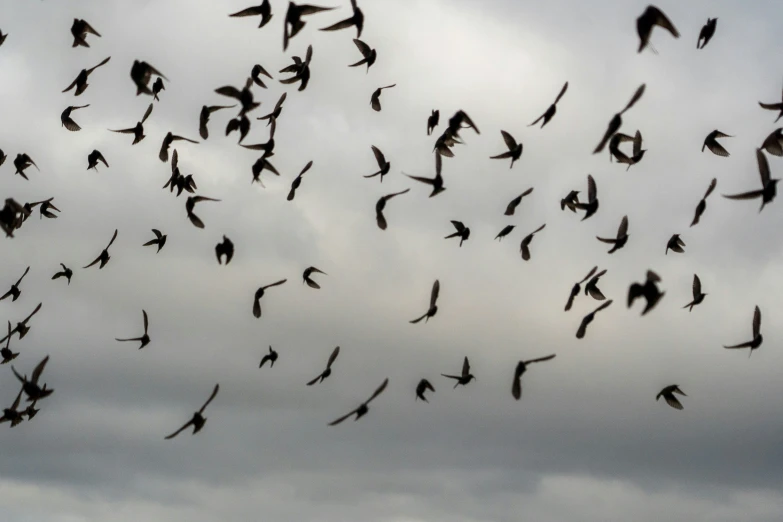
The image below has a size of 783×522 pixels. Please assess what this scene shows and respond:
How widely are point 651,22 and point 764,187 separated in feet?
15.9

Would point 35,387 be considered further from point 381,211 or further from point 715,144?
point 715,144

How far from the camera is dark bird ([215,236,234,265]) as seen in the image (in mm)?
25666

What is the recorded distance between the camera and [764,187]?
75.8 feet

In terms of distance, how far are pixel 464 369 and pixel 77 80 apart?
14.2 meters

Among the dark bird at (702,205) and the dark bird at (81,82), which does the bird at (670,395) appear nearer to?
the dark bird at (702,205)

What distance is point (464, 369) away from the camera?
2980 cm

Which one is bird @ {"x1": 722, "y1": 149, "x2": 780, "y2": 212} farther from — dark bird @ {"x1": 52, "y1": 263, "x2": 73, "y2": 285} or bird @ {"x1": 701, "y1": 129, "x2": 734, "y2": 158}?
dark bird @ {"x1": 52, "y1": 263, "x2": 73, "y2": 285}

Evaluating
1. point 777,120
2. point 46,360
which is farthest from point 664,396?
point 46,360

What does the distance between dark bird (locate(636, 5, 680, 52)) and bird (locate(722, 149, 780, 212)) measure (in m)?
3.64

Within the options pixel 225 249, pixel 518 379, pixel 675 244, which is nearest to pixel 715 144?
pixel 675 244

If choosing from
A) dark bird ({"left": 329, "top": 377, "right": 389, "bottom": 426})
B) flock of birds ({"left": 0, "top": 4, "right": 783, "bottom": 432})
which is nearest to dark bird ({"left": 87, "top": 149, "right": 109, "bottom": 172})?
flock of birds ({"left": 0, "top": 4, "right": 783, "bottom": 432})

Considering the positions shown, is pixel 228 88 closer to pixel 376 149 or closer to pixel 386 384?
pixel 376 149

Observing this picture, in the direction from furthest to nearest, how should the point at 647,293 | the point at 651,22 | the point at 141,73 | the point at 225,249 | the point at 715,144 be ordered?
1. the point at 715,144
2. the point at 225,249
3. the point at 141,73
4. the point at 651,22
5. the point at 647,293

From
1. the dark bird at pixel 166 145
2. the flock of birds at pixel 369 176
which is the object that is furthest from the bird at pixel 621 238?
the dark bird at pixel 166 145
